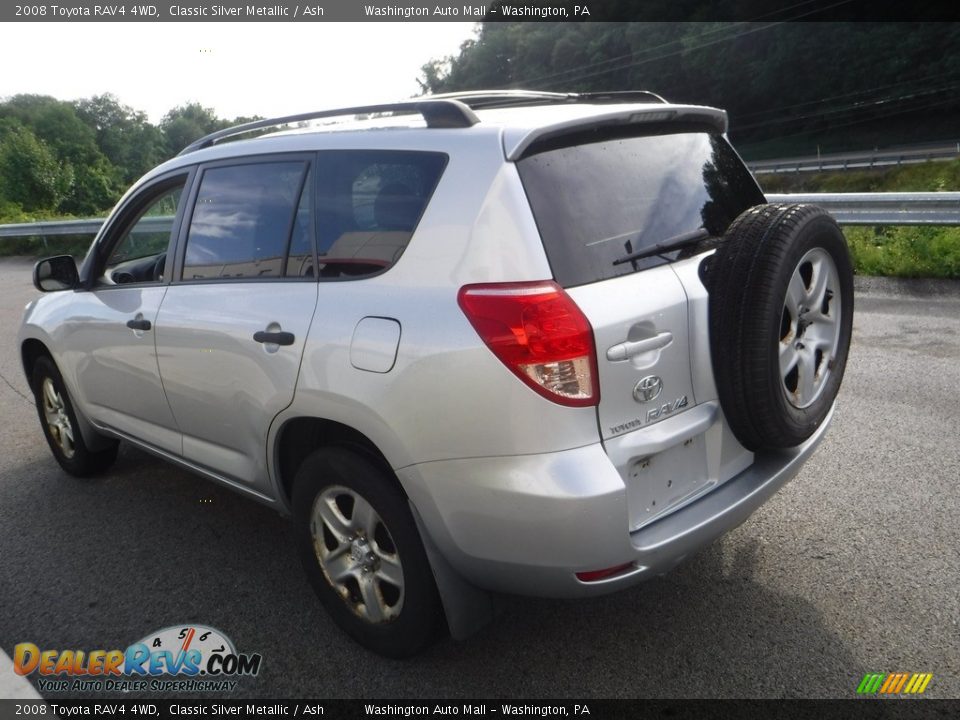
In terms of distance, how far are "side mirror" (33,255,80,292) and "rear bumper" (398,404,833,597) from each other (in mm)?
2714

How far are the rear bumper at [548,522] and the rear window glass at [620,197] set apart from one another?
1.89 ft

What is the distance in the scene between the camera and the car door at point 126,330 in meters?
3.80

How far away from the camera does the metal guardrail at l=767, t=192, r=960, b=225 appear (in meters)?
7.59

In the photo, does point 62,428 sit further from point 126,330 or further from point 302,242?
point 302,242

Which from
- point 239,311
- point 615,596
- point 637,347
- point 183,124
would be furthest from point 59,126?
point 637,347

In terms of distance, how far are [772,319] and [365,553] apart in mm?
1574

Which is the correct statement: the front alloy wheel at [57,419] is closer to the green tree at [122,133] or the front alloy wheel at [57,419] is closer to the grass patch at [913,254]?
the grass patch at [913,254]

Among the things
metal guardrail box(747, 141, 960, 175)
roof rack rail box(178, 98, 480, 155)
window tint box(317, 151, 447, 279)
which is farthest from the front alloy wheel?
metal guardrail box(747, 141, 960, 175)

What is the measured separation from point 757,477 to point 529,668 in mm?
1012

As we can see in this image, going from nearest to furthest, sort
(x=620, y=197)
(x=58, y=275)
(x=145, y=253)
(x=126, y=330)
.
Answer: (x=620, y=197)
(x=126, y=330)
(x=58, y=275)
(x=145, y=253)

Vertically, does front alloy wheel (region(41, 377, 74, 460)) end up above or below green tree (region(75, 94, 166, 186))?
below

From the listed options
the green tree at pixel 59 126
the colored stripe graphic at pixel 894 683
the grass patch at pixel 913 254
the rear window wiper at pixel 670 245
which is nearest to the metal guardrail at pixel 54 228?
the grass patch at pixel 913 254

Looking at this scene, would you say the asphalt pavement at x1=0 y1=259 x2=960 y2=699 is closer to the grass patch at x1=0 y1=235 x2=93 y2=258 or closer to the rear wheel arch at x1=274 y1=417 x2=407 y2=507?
the rear wheel arch at x1=274 y1=417 x2=407 y2=507

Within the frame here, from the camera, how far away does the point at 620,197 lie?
2.69 m
